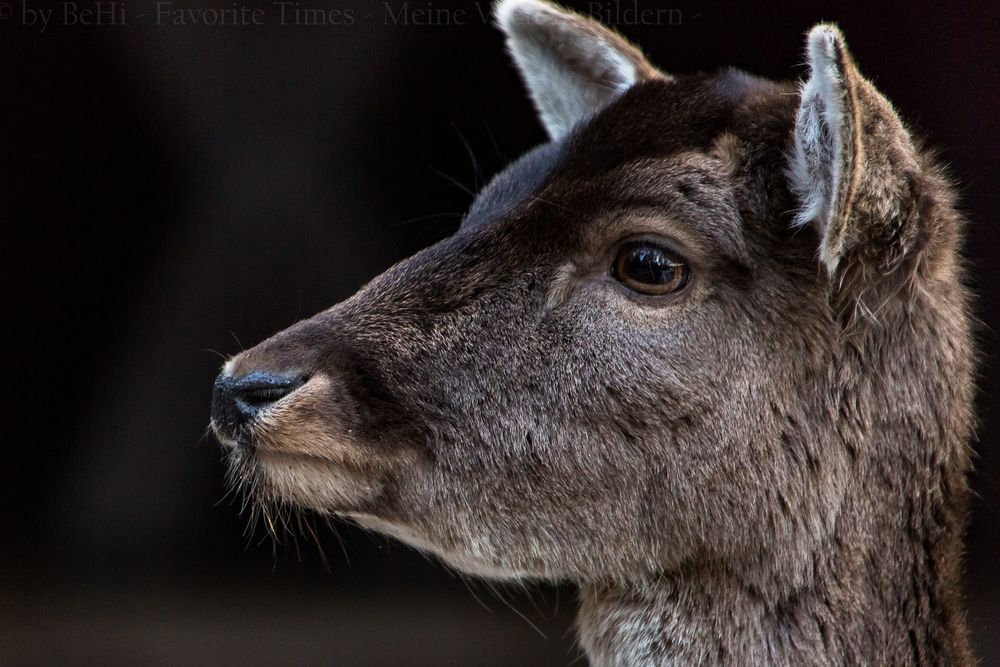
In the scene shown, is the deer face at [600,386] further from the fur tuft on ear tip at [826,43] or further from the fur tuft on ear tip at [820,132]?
the fur tuft on ear tip at [826,43]

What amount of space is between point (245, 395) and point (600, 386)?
0.86 metres

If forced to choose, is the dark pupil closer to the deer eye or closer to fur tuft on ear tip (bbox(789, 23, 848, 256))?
the deer eye

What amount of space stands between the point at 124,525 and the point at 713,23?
4138 mm

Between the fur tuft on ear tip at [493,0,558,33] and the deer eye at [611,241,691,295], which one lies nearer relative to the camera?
the deer eye at [611,241,691,295]

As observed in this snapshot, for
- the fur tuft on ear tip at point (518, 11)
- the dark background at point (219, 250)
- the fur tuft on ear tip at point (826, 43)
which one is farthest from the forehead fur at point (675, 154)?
the dark background at point (219, 250)

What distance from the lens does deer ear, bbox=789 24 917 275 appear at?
2578 millimetres

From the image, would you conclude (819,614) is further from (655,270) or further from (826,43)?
(826,43)

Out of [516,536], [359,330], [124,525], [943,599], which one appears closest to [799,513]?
[943,599]

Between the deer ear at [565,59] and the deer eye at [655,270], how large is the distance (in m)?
0.88

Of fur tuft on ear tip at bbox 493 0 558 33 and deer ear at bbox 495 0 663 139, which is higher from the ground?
fur tuft on ear tip at bbox 493 0 558 33

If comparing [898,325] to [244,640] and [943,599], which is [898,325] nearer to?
[943,599]

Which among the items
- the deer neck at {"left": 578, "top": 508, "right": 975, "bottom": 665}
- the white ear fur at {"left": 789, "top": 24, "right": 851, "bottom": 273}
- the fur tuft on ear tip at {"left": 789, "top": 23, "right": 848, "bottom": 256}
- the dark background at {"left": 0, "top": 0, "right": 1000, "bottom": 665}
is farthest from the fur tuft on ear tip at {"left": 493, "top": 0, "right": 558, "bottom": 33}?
the dark background at {"left": 0, "top": 0, "right": 1000, "bottom": 665}

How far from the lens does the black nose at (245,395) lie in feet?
9.33

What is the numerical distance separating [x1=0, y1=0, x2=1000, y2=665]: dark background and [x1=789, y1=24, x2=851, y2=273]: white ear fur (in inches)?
127
